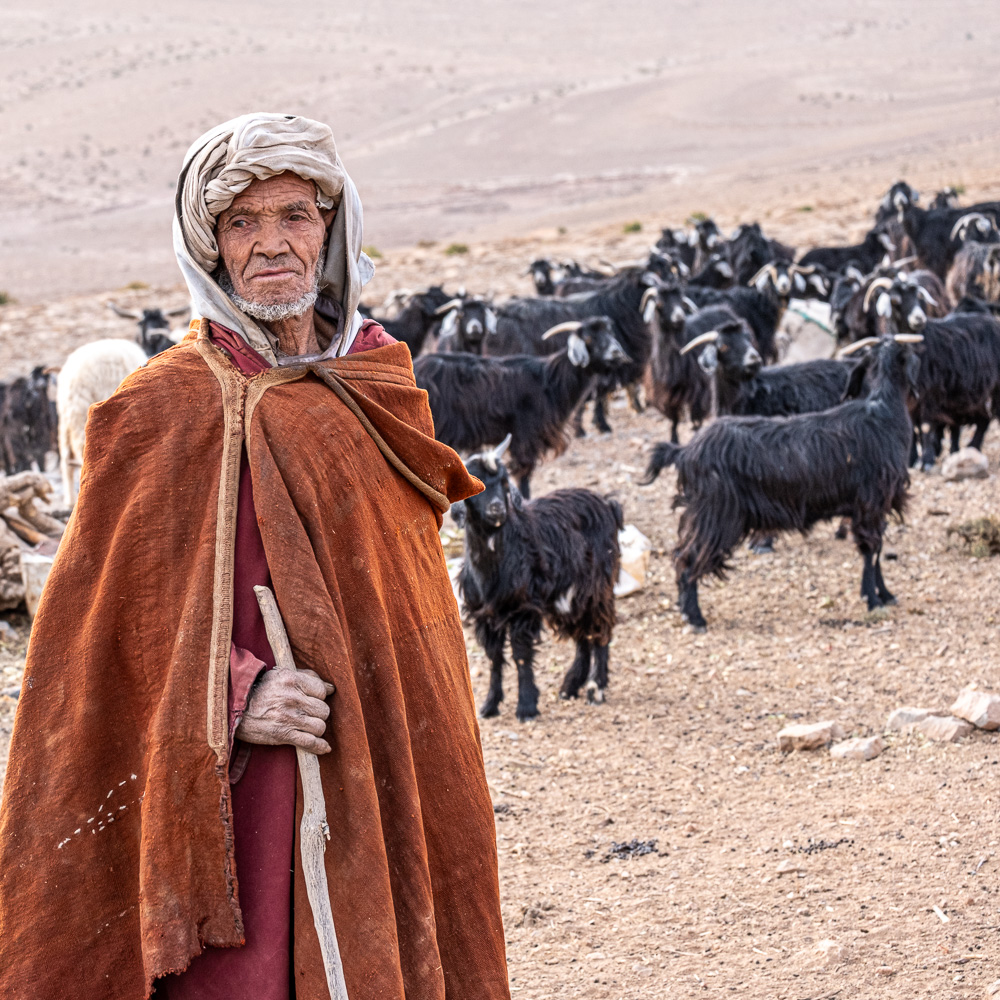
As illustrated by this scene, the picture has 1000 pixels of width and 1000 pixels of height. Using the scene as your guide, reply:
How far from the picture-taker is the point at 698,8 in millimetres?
87812

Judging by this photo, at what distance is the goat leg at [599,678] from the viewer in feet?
20.3

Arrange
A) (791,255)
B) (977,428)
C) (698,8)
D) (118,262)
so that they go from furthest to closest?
(698,8) < (118,262) < (791,255) < (977,428)

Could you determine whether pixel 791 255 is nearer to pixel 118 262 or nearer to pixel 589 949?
pixel 589 949

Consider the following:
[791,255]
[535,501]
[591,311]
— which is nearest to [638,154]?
[791,255]

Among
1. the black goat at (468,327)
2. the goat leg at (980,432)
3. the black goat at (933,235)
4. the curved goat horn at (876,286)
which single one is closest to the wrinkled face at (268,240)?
the goat leg at (980,432)

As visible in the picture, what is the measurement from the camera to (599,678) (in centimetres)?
622

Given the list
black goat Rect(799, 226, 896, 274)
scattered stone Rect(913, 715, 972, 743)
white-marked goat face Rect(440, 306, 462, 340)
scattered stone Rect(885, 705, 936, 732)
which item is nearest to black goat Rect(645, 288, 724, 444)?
white-marked goat face Rect(440, 306, 462, 340)

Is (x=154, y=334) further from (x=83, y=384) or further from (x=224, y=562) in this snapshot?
(x=224, y=562)

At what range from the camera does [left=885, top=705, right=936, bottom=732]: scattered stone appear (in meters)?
5.16

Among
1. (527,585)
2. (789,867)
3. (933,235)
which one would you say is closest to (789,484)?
(527,585)

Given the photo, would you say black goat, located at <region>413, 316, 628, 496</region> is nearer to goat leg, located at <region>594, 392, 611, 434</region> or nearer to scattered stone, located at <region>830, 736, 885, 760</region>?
goat leg, located at <region>594, 392, 611, 434</region>

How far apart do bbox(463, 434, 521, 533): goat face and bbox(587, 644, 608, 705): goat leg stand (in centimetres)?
81

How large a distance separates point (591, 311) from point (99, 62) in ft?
218

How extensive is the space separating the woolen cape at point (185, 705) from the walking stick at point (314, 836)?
30 mm
